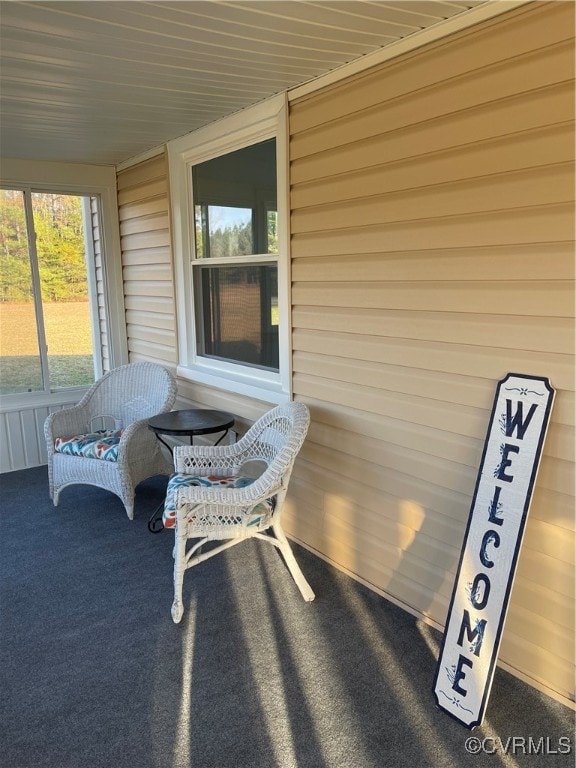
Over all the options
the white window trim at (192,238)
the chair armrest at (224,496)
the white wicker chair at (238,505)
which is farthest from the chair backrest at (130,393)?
the chair armrest at (224,496)

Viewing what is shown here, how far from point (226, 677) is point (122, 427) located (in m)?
2.30

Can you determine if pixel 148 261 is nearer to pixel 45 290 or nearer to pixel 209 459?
pixel 45 290

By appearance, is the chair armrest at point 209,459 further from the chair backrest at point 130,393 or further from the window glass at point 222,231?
the window glass at point 222,231

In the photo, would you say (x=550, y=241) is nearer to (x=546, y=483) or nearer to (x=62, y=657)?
(x=546, y=483)

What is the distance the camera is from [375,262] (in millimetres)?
2291

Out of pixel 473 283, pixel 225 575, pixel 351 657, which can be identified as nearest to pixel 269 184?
pixel 473 283

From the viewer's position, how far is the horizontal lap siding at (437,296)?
67.8 inches

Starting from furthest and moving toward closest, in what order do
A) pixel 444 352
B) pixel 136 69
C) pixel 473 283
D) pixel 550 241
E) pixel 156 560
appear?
pixel 156 560 < pixel 136 69 < pixel 444 352 < pixel 473 283 < pixel 550 241

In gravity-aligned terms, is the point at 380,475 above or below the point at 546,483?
below

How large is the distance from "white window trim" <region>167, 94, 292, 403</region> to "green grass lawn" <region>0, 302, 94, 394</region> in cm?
120

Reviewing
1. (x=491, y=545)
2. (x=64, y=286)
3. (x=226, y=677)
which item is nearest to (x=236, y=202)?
(x=64, y=286)

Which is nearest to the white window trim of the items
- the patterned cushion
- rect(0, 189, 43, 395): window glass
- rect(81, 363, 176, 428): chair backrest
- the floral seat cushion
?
rect(81, 363, 176, 428): chair backrest

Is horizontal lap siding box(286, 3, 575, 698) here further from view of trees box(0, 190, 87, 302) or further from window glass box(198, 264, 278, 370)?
view of trees box(0, 190, 87, 302)

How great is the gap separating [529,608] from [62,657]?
1765 millimetres
